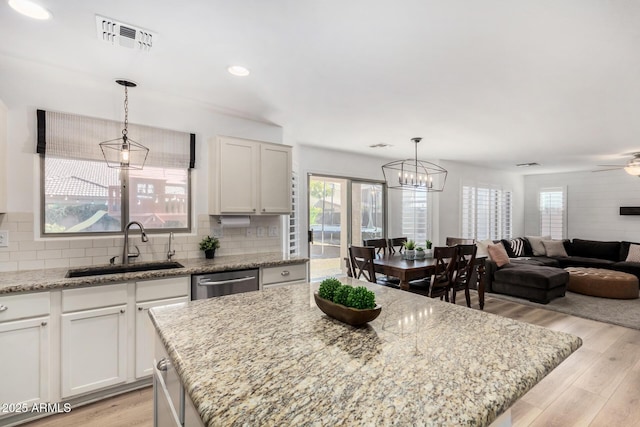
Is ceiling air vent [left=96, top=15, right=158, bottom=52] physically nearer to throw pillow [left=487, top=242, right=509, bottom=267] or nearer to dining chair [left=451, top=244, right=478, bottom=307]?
dining chair [left=451, top=244, right=478, bottom=307]

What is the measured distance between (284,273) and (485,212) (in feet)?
19.8

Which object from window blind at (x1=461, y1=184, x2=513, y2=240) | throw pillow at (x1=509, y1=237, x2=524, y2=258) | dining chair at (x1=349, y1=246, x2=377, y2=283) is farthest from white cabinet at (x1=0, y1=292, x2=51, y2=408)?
throw pillow at (x1=509, y1=237, x2=524, y2=258)

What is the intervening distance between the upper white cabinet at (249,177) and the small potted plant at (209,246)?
286 millimetres

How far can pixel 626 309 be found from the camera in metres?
4.51

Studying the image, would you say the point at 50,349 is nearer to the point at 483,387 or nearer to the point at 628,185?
the point at 483,387

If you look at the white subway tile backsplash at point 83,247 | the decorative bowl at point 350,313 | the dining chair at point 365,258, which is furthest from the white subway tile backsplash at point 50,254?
the dining chair at point 365,258

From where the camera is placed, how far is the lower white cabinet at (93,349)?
2213 millimetres

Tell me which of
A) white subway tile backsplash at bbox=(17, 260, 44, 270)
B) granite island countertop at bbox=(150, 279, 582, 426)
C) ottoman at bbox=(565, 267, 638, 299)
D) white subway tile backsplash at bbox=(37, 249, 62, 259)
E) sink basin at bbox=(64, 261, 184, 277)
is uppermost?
white subway tile backsplash at bbox=(37, 249, 62, 259)

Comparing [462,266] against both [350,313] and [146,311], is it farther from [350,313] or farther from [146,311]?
[146,311]

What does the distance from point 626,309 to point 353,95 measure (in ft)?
16.1

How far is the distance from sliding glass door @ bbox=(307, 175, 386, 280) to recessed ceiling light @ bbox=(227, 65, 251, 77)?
268cm

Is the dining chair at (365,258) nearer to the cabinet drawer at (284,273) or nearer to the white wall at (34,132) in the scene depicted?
the cabinet drawer at (284,273)

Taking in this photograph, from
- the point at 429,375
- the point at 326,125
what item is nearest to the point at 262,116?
the point at 326,125

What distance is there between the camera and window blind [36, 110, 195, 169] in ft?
8.57
